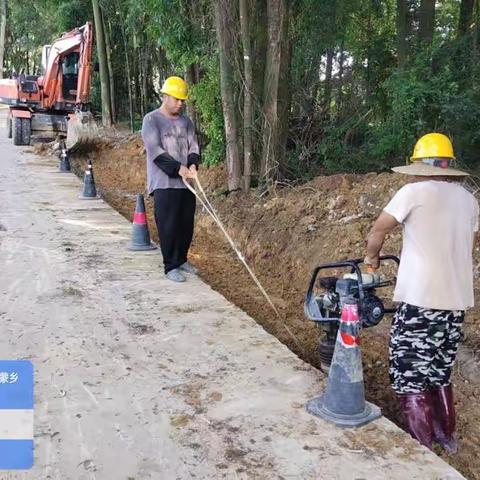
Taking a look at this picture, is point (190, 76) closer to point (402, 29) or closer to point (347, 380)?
point (402, 29)

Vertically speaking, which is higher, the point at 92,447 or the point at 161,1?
the point at 161,1

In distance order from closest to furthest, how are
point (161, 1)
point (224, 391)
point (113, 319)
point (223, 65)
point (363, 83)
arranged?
point (224, 391) < point (113, 319) < point (223, 65) < point (161, 1) < point (363, 83)

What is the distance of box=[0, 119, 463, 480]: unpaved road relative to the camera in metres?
2.71

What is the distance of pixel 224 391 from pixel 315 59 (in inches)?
329

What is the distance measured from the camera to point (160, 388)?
3.41m

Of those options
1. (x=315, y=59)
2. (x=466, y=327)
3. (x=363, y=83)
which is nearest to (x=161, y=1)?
(x=315, y=59)

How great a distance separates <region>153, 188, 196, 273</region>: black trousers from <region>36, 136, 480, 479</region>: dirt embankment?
0.80 m

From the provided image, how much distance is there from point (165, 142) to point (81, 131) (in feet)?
31.2

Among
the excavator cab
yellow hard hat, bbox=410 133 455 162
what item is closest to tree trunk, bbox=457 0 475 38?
yellow hard hat, bbox=410 133 455 162

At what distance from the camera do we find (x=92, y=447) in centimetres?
280

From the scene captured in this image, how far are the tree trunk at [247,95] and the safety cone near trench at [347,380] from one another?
17.1 feet

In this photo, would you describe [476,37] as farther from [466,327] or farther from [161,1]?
[466,327]

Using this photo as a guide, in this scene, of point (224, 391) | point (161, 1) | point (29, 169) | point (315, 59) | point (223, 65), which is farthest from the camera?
point (29, 169)

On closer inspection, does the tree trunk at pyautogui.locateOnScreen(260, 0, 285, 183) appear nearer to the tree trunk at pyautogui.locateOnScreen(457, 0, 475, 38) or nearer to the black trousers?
the black trousers
